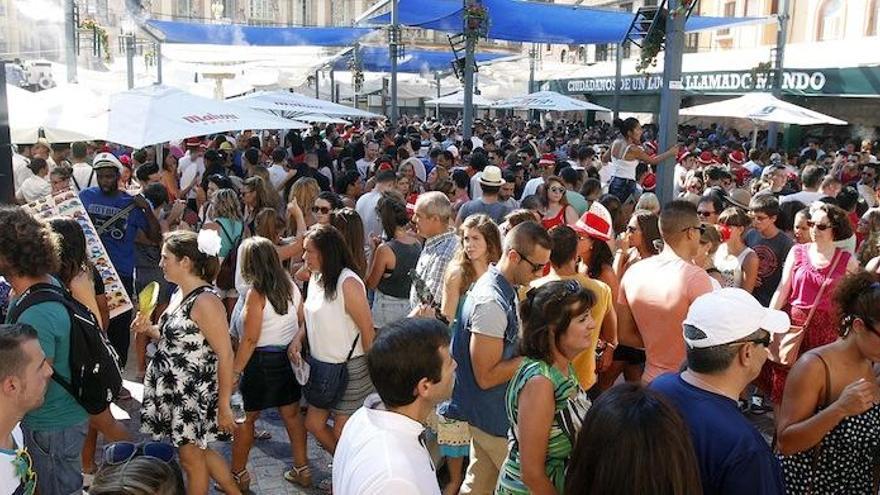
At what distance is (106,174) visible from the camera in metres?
5.99

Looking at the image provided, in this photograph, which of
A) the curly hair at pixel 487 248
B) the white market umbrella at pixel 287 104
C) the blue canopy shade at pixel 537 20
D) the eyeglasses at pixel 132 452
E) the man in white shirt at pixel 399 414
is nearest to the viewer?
the eyeglasses at pixel 132 452

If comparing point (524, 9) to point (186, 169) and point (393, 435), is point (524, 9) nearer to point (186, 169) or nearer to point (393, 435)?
point (186, 169)

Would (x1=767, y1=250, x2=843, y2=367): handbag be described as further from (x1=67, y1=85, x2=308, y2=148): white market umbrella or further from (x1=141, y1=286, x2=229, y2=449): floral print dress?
(x1=67, y1=85, x2=308, y2=148): white market umbrella

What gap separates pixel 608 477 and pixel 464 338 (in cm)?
169

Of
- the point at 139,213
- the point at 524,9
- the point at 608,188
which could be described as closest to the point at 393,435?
the point at 139,213

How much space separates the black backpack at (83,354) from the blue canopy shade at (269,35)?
62.6ft

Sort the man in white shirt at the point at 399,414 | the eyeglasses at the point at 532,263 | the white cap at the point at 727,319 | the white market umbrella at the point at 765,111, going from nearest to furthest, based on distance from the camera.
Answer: the man in white shirt at the point at 399,414, the white cap at the point at 727,319, the eyeglasses at the point at 532,263, the white market umbrella at the point at 765,111

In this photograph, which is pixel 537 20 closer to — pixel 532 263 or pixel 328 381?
pixel 328 381

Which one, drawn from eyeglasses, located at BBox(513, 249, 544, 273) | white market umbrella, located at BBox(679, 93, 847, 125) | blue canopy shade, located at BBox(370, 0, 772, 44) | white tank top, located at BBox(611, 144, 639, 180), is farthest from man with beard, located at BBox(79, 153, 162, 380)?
blue canopy shade, located at BBox(370, 0, 772, 44)

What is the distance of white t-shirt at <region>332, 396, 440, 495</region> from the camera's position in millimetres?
2070

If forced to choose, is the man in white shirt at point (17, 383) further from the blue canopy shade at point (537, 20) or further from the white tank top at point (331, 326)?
the blue canopy shade at point (537, 20)

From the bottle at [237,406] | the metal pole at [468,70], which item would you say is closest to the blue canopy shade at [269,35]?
the metal pole at [468,70]

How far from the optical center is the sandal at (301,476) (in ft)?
15.0

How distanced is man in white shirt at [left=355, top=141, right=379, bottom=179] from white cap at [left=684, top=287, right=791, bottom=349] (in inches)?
337
